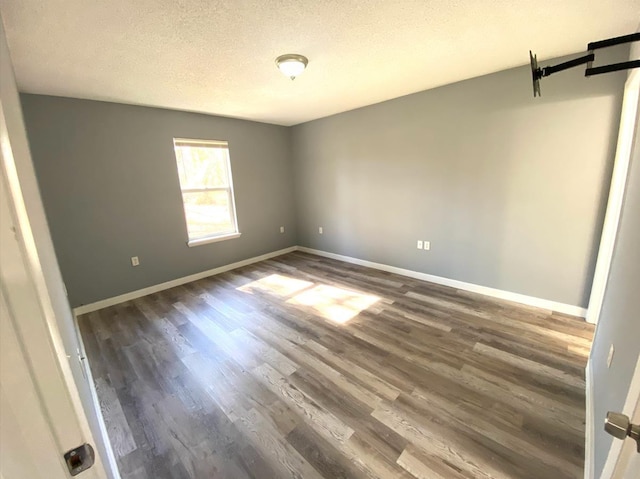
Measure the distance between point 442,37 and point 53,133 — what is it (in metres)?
3.79

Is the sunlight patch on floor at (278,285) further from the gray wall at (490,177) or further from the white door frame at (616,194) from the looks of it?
the white door frame at (616,194)

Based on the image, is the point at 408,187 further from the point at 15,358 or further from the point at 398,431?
the point at 15,358

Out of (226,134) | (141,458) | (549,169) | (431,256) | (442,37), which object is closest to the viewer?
(141,458)

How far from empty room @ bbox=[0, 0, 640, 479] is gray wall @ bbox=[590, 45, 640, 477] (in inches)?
0.9

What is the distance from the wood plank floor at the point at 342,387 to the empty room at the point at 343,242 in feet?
0.06

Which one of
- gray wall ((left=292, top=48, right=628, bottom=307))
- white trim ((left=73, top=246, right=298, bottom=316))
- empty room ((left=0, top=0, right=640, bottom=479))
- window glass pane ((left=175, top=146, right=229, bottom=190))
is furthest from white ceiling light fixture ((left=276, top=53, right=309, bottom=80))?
white trim ((left=73, top=246, right=298, bottom=316))

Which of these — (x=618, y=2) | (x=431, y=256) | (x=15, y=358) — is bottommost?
(x=431, y=256)

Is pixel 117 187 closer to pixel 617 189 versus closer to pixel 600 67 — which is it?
pixel 600 67

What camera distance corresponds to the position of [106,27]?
5.42ft

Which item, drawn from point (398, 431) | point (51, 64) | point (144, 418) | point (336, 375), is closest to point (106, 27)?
point (51, 64)

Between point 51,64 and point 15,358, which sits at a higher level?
point 51,64

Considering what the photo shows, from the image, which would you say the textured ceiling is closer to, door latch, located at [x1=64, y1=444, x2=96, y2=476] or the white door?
the white door

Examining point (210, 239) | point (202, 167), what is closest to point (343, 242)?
point (210, 239)

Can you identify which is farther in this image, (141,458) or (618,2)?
(618,2)
